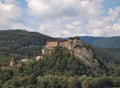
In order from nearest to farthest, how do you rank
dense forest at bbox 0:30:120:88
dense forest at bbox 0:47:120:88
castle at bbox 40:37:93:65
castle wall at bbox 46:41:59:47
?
dense forest at bbox 0:47:120:88 → dense forest at bbox 0:30:120:88 → castle at bbox 40:37:93:65 → castle wall at bbox 46:41:59:47

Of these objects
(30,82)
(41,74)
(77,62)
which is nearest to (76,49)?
(77,62)

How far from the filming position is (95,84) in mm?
126188

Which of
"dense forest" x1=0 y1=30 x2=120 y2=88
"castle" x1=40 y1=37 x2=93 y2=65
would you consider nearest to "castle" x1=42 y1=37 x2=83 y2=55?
"castle" x1=40 y1=37 x2=93 y2=65

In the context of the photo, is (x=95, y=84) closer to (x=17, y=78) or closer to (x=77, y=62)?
(x=77, y=62)

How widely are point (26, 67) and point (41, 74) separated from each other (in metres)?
8.23

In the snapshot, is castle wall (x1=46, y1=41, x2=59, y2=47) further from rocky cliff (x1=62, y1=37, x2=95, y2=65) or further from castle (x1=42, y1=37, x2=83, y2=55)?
rocky cliff (x1=62, y1=37, x2=95, y2=65)

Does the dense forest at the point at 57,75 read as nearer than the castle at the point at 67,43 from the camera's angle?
Yes

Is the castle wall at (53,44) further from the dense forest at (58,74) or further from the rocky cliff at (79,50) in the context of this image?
the rocky cliff at (79,50)

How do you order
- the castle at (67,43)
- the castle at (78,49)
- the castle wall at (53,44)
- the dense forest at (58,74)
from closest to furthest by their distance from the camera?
the dense forest at (58,74) < the castle at (78,49) < the castle at (67,43) < the castle wall at (53,44)

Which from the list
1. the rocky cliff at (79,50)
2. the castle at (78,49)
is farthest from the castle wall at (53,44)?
the rocky cliff at (79,50)

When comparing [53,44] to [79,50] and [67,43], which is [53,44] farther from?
[79,50]

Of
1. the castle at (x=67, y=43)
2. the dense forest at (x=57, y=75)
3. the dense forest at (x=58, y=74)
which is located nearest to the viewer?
the dense forest at (x=57, y=75)

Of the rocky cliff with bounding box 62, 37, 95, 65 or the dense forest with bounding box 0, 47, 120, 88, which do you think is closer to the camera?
the dense forest with bounding box 0, 47, 120, 88

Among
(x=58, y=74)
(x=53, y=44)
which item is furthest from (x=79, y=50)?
(x=58, y=74)
